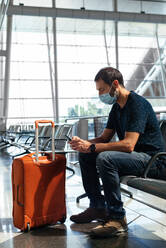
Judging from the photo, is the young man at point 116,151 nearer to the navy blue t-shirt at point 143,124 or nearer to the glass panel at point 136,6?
the navy blue t-shirt at point 143,124

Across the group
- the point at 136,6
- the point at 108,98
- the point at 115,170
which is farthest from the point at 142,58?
the point at 115,170

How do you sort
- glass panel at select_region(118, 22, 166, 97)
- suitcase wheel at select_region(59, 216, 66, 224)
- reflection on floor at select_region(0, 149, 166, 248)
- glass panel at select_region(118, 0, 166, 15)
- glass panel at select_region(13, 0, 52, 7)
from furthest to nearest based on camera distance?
glass panel at select_region(118, 22, 166, 97) < glass panel at select_region(118, 0, 166, 15) < glass panel at select_region(13, 0, 52, 7) < suitcase wheel at select_region(59, 216, 66, 224) < reflection on floor at select_region(0, 149, 166, 248)

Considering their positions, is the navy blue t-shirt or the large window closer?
the navy blue t-shirt

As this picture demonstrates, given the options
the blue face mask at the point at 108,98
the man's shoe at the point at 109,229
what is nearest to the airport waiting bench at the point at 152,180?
the man's shoe at the point at 109,229

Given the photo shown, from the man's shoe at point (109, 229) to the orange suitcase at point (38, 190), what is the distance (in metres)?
0.39

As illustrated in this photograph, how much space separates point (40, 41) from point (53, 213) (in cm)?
1529

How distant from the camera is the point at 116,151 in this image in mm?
2254

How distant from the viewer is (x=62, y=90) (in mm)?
Result: 16734

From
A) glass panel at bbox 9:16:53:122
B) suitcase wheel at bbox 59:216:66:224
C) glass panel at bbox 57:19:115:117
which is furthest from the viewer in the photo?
glass panel at bbox 57:19:115:117

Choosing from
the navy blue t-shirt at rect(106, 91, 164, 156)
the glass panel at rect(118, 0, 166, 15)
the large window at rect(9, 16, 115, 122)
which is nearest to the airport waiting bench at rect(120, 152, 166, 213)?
the navy blue t-shirt at rect(106, 91, 164, 156)

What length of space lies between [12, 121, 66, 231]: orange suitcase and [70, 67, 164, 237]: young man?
204 mm

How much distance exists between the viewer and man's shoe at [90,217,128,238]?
7.20ft

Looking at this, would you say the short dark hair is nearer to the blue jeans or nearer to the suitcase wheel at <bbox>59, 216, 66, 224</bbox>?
the blue jeans

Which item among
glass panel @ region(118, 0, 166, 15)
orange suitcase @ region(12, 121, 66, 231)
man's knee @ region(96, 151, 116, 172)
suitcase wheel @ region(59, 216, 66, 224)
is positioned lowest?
suitcase wheel @ region(59, 216, 66, 224)
